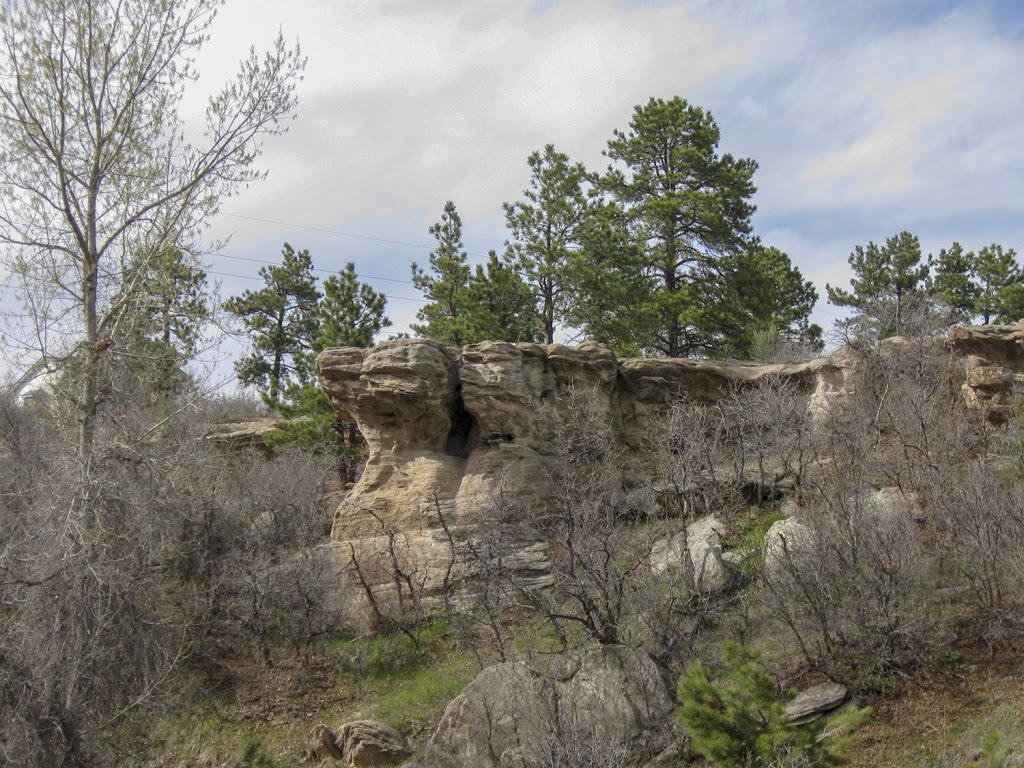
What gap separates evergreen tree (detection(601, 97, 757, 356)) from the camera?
27062 millimetres

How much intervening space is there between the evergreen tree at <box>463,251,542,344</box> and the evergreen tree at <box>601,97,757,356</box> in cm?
374

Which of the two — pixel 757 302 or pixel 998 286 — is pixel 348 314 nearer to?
pixel 757 302

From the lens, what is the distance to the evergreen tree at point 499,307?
25.5m

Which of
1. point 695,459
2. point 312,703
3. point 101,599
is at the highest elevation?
point 695,459

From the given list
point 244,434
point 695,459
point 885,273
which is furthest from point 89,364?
point 885,273

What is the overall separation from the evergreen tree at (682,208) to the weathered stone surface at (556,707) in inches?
591

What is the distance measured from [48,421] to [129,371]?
1.43m

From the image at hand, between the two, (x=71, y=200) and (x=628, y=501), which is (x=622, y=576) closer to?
(x=628, y=501)

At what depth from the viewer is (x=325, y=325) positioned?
2612 centimetres

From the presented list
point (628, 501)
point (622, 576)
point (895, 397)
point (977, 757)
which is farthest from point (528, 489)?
point (977, 757)

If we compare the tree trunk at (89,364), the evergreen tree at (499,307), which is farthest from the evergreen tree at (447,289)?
the tree trunk at (89,364)

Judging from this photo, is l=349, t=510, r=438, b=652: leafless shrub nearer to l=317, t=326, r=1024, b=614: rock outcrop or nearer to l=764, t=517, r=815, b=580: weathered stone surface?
l=317, t=326, r=1024, b=614: rock outcrop

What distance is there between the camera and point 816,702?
12008 millimetres

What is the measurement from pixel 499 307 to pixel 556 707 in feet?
55.7
